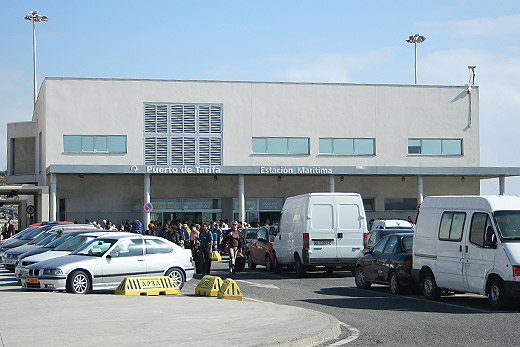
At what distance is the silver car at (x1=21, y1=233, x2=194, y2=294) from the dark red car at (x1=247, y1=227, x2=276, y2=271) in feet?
23.9

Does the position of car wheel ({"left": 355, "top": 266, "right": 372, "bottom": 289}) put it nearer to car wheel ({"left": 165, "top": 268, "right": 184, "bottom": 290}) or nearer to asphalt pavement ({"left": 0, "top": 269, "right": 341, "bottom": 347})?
car wheel ({"left": 165, "top": 268, "right": 184, "bottom": 290})

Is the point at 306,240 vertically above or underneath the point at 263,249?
above

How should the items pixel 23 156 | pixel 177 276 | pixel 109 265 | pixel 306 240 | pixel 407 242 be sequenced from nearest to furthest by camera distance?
pixel 109 265, pixel 407 242, pixel 177 276, pixel 306 240, pixel 23 156

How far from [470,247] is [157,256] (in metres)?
8.03

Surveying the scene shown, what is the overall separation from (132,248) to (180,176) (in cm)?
3195

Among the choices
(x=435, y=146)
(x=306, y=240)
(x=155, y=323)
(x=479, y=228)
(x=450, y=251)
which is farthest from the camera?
(x=435, y=146)

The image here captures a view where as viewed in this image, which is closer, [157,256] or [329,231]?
[157,256]

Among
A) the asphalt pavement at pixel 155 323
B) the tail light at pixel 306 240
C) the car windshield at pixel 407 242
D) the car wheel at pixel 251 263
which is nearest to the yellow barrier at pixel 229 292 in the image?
the asphalt pavement at pixel 155 323

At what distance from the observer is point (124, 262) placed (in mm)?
19438

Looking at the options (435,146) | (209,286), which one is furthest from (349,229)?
(435,146)

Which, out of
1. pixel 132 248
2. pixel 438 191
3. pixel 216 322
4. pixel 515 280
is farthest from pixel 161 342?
pixel 438 191

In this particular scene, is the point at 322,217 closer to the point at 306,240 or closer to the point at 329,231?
the point at 329,231

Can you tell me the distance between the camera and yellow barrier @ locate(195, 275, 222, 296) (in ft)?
60.6

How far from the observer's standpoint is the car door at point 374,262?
64.8 feet
